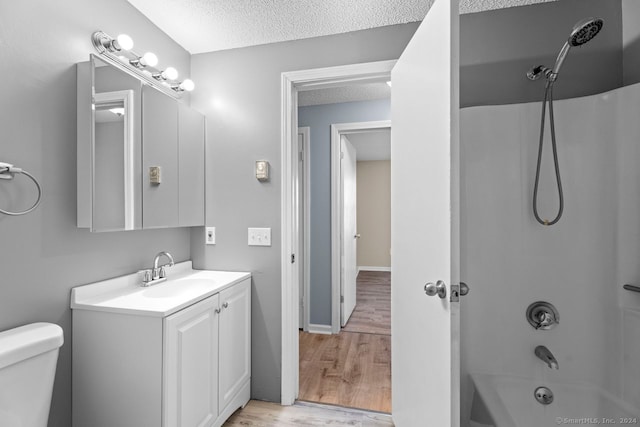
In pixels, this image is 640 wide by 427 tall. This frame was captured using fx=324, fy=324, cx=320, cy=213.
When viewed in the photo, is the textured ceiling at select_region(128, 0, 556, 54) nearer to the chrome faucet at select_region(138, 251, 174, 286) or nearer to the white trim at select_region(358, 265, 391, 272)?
the chrome faucet at select_region(138, 251, 174, 286)

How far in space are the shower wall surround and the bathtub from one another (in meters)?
0.05

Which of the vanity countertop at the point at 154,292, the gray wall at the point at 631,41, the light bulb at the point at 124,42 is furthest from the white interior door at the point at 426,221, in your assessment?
the light bulb at the point at 124,42

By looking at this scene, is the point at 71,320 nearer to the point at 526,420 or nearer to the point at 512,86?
the point at 526,420

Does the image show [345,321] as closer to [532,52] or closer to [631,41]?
[532,52]

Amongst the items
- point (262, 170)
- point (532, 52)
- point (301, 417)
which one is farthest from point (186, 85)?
point (301, 417)

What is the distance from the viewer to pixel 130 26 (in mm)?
1737

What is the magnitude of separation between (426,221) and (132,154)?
1.44 m

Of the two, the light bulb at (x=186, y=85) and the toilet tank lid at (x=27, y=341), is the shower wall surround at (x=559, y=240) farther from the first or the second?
the toilet tank lid at (x=27, y=341)

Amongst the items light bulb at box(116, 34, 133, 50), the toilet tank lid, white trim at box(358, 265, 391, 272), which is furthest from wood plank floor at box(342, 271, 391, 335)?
light bulb at box(116, 34, 133, 50)

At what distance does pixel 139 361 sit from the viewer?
1.32 metres

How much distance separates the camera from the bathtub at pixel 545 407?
147 cm

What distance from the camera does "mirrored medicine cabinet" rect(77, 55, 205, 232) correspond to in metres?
1.42

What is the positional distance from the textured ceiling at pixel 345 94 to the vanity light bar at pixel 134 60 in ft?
3.90

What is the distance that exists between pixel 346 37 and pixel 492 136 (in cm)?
103
